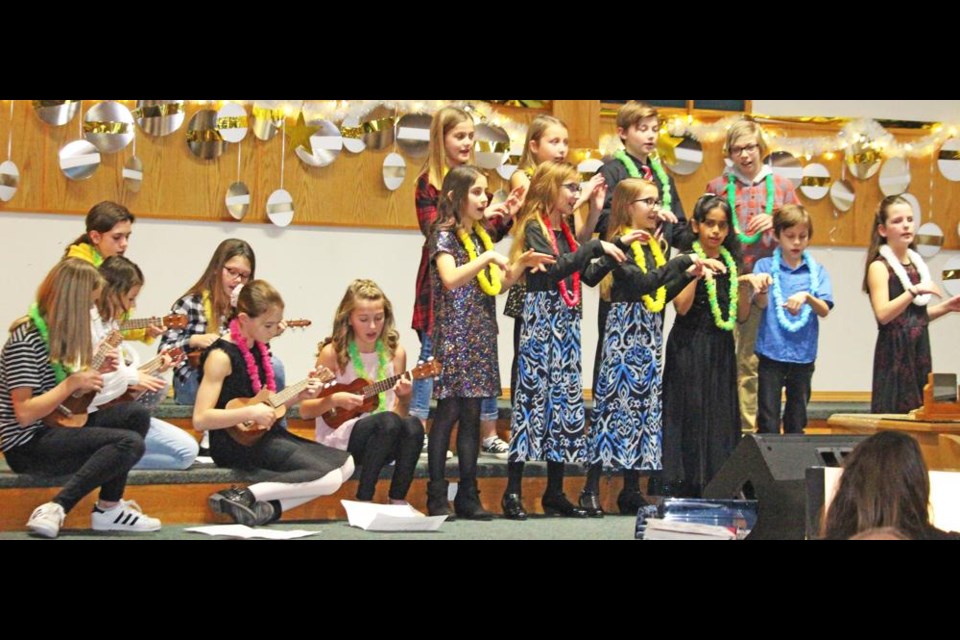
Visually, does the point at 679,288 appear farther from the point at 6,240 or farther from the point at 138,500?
the point at 6,240

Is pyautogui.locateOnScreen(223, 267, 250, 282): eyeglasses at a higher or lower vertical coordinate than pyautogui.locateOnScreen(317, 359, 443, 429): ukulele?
higher

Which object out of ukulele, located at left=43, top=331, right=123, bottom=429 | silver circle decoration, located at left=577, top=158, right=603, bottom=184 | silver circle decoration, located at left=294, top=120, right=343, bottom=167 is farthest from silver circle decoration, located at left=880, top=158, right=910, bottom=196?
ukulele, located at left=43, top=331, right=123, bottom=429

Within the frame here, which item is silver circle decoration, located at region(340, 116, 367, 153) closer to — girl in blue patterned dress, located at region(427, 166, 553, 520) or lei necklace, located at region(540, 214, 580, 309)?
girl in blue patterned dress, located at region(427, 166, 553, 520)

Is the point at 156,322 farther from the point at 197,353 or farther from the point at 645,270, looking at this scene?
the point at 645,270

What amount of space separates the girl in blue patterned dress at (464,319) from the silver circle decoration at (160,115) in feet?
5.04

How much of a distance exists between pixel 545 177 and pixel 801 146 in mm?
2235

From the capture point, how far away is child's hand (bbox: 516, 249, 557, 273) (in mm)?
4421

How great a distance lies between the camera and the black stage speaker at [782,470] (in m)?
3.64

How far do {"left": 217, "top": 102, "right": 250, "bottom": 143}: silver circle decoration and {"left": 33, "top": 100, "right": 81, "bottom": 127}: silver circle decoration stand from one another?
1.96 feet

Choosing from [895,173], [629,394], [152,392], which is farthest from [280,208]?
[895,173]

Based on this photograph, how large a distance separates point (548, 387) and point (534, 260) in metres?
0.46

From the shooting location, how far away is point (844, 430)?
4.96 meters

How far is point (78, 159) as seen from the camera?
536 centimetres

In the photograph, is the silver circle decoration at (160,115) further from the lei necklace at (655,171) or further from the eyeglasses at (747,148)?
the eyeglasses at (747,148)
